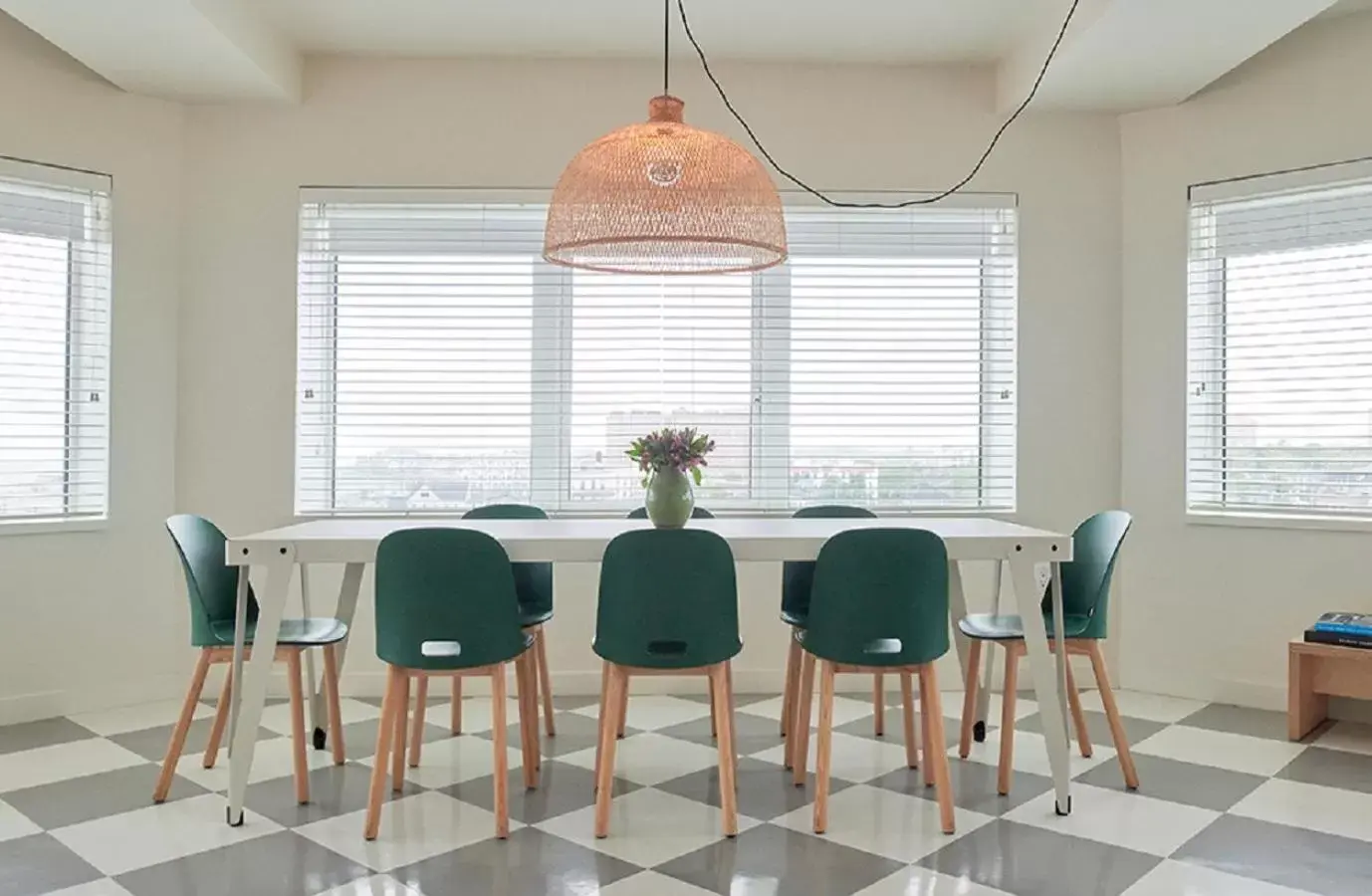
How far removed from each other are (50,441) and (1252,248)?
16.1 feet

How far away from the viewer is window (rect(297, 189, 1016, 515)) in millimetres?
4684

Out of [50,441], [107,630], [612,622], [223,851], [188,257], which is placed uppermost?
[188,257]

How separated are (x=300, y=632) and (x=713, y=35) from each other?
282 centimetres

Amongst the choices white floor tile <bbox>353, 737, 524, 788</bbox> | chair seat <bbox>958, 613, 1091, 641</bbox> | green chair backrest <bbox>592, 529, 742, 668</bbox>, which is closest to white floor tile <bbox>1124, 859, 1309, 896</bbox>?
chair seat <bbox>958, 613, 1091, 641</bbox>

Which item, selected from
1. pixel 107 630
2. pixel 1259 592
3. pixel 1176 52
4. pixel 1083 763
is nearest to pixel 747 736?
pixel 1083 763

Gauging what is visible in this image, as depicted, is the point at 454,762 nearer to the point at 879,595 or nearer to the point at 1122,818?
the point at 879,595

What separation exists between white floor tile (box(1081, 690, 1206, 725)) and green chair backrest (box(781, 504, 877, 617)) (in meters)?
1.27

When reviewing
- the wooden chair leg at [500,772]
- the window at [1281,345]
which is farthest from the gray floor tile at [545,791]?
the window at [1281,345]

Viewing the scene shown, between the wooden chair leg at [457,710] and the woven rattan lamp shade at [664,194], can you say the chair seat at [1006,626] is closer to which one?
the woven rattan lamp shade at [664,194]

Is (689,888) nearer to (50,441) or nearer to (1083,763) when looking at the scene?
(1083,763)

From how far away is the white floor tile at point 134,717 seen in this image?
4.06 meters

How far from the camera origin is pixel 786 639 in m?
4.72

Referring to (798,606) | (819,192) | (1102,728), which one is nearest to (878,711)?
(798,606)

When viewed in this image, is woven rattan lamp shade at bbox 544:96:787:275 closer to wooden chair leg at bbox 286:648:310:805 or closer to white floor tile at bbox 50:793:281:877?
wooden chair leg at bbox 286:648:310:805
